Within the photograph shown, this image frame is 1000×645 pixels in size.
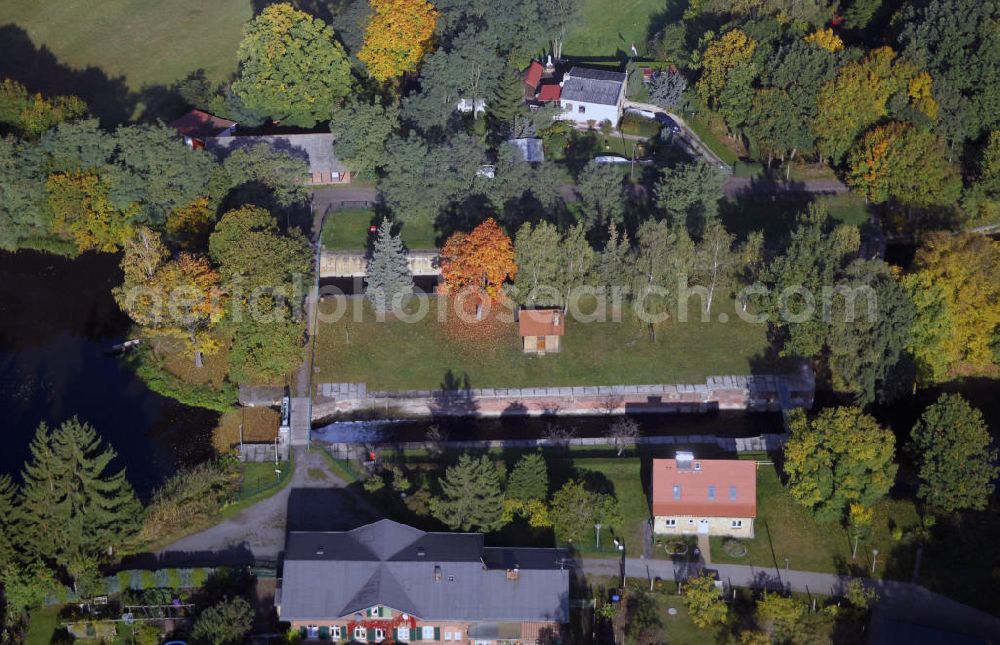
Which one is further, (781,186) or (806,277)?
(781,186)

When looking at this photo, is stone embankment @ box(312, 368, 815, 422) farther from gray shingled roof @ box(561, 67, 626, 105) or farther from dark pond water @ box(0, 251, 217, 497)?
gray shingled roof @ box(561, 67, 626, 105)

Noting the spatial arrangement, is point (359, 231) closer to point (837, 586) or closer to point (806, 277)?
point (806, 277)

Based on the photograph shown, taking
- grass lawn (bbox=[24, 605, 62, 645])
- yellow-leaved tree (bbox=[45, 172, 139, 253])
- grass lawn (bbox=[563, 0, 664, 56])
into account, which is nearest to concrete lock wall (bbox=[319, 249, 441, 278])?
yellow-leaved tree (bbox=[45, 172, 139, 253])

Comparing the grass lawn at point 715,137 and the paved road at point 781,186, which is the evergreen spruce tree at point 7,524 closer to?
the paved road at point 781,186

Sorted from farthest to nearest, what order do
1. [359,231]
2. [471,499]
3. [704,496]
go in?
[359,231]
[704,496]
[471,499]

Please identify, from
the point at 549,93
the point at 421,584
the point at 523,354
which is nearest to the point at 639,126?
the point at 549,93

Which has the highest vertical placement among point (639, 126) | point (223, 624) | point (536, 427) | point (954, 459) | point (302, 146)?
point (639, 126)

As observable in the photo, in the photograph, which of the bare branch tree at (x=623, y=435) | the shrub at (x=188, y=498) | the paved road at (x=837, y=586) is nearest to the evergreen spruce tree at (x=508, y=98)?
the bare branch tree at (x=623, y=435)
